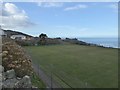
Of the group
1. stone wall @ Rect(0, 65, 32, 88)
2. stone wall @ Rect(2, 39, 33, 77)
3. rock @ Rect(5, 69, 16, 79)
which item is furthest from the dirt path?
rock @ Rect(5, 69, 16, 79)

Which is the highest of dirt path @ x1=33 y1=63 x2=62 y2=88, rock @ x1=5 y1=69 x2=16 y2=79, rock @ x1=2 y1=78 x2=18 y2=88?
rock @ x1=5 y1=69 x2=16 y2=79

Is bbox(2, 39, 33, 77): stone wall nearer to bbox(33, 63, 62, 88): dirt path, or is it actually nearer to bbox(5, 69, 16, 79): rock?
bbox(33, 63, 62, 88): dirt path

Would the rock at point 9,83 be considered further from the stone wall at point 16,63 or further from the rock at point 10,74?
the stone wall at point 16,63

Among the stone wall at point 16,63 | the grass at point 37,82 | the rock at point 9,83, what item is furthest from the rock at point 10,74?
the grass at point 37,82

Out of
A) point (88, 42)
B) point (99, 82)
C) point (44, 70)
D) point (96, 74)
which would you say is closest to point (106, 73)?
point (96, 74)

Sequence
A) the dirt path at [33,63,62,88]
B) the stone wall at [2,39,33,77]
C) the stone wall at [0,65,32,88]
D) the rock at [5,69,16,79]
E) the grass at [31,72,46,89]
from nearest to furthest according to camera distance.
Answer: the stone wall at [0,65,32,88], the dirt path at [33,63,62,88], the rock at [5,69,16,79], the grass at [31,72,46,89], the stone wall at [2,39,33,77]

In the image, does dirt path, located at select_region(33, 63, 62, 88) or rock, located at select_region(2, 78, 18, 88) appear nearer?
rock, located at select_region(2, 78, 18, 88)

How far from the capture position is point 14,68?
13.7 metres

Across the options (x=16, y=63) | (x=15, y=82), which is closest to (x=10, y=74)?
(x=15, y=82)

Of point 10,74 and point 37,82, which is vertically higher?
point 10,74

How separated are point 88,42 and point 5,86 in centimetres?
3082

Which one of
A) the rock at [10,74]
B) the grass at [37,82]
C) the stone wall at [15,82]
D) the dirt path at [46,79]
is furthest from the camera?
the grass at [37,82]

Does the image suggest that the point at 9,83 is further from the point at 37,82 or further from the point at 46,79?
the point at 46,79

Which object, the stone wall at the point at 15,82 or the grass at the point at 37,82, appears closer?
the stone wall at the point at 15,82
